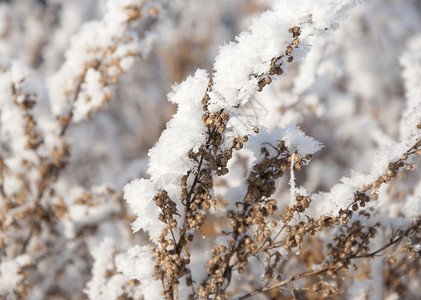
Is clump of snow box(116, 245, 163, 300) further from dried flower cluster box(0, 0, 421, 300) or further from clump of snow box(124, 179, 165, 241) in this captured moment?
clump of snow box(124, 179, 165, 241)

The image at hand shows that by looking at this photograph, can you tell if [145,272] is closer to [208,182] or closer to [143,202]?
[143,202]

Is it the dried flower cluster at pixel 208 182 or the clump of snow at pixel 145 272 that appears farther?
the clump of snow at pixel 145 272

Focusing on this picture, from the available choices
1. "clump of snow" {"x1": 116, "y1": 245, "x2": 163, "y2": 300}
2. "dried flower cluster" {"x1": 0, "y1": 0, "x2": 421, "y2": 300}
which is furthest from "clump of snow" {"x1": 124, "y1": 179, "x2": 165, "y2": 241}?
"clump of snow" {"x1": 116, "y1": 245, "x2": 163, "y2": 300}

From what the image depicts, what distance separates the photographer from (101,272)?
1997 millimetres

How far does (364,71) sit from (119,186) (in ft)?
18.0

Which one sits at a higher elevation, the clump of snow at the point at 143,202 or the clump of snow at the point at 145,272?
the clump of snow at the point at 143,202

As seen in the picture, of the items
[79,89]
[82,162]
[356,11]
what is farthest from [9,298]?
[356,11]

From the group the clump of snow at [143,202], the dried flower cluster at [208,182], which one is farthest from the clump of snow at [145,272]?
the clump of snow at [143,202]

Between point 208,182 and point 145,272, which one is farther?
point 145,272

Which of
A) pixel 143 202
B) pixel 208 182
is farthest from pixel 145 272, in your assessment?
pixel 208 182

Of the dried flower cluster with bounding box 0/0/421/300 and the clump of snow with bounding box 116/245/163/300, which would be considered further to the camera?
the clump of snow with bounding box 116/245/163/300

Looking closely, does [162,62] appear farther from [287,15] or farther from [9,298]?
[287,15]

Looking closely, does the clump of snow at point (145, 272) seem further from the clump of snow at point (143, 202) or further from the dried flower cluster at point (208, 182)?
the clump of snow at point (143, 202)

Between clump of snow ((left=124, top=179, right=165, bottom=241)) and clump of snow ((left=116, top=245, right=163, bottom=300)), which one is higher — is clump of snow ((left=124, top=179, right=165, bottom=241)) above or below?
above
